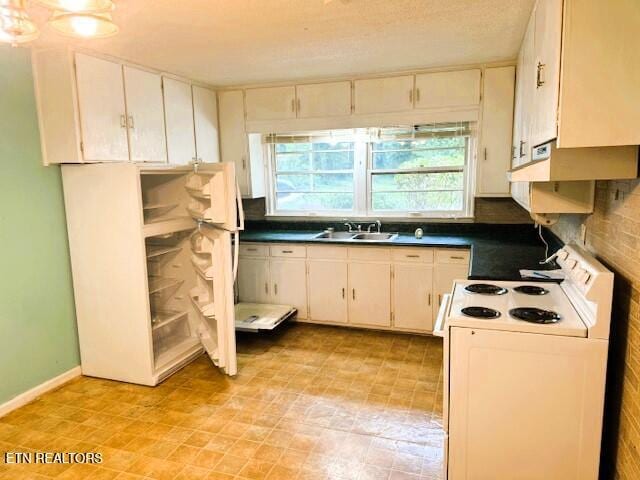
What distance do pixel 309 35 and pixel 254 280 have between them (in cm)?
239

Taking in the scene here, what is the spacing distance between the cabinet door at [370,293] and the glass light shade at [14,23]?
2.95m

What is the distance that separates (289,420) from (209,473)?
1.96 feet

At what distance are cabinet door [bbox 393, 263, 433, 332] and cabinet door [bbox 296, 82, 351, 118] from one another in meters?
→ 1.53

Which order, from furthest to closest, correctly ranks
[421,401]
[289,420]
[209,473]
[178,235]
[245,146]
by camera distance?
[245,146], [178,235], [421,401], [289,420], [209,473]

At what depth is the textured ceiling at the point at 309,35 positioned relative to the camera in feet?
7.69

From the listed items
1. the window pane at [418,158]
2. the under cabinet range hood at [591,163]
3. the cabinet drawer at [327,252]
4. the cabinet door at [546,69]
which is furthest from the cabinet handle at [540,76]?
the cabinet drawer at [327,252]

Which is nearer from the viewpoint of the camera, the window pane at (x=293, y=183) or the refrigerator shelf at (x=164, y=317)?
the refrigerator shelf at (x=164, y=317)

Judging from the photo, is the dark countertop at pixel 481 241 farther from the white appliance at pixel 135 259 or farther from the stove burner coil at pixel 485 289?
the white appliance at pixel 135 259

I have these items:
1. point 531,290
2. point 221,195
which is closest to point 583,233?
point 531,290

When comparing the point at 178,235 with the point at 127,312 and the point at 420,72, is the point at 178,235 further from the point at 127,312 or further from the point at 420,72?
the point at 420,72

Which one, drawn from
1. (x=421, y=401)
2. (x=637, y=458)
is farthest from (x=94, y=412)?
(x=637, y=458)

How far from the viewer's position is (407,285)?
3.89 m

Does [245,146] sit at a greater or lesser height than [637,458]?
greater

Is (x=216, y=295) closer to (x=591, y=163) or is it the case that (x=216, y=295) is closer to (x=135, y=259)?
(x=135, y=259)
